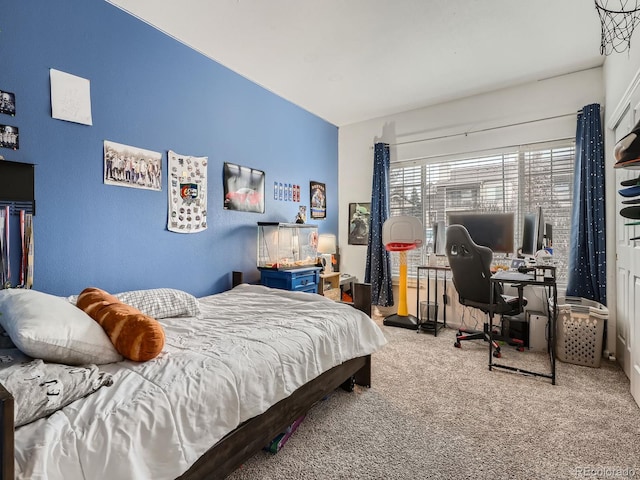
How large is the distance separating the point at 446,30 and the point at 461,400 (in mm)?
2703

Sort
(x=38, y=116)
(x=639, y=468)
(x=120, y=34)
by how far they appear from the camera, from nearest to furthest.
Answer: (x=639, y=468) → (x=38, y=116) → (x=120, y=34)

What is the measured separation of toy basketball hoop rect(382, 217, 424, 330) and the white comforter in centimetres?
187

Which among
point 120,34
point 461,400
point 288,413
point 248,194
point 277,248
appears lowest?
point 461,400

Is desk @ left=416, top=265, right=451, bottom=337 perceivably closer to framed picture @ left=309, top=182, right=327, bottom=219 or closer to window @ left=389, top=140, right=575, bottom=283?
window @ left=389, top=140, right=575, bottom=283

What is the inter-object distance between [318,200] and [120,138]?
2.51 m

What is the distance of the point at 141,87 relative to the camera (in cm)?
245

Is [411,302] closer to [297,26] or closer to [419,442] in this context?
[419,442]

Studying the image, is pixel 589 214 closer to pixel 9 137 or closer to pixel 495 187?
pixel 495 187

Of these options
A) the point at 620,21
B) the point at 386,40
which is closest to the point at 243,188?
the point at 386,40

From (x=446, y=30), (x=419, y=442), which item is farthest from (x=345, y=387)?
(x=446, y=30)

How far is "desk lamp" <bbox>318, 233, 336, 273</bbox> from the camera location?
4.25 m

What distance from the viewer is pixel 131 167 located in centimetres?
239

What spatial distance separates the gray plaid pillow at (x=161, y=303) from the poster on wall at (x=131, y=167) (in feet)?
2.68

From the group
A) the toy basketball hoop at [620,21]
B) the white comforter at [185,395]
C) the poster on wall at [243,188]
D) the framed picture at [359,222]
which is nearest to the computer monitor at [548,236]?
the toy basketball hoop at [620,21]
